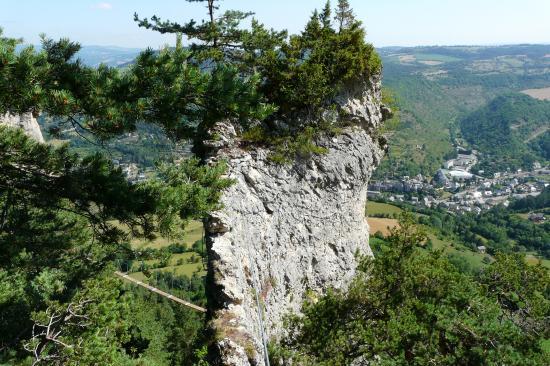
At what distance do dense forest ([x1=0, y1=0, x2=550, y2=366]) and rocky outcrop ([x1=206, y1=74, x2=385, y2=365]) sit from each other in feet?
1.97

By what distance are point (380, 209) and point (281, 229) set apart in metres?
91.1

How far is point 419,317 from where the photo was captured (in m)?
13.7

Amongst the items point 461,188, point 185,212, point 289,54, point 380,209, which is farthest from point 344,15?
point 461,188

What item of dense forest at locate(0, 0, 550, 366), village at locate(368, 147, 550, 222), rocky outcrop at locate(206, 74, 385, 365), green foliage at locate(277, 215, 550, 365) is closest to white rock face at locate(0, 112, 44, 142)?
dense forest at locate(0, 0, 550, 366)

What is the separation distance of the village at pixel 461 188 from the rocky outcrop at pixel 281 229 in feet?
381

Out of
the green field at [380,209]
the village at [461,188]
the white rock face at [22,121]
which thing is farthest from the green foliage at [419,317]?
the village at [461,188]

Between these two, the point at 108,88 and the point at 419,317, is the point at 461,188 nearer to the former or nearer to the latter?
the point at 419,317

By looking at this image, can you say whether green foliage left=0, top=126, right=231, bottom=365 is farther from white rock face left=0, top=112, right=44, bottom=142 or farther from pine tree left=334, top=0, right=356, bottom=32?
pine tree left=334, top=0, right=356, bottom=32

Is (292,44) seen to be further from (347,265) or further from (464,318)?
(464,318)

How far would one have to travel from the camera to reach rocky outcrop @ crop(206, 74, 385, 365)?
10022 mm

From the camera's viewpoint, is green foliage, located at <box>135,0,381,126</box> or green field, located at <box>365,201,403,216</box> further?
green field, located at <box>365,201,403,216</box>

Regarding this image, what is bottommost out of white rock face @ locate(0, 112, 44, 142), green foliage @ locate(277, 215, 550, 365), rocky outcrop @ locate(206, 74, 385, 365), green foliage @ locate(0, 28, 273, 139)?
green foliage @ locate(277, 215, 550, 365)

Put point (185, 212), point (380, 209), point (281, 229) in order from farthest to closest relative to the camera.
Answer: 1. point (380, 209)
2. point (281, 229)
3. point (185, 212)

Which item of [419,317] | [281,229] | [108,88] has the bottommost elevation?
[419,317]
